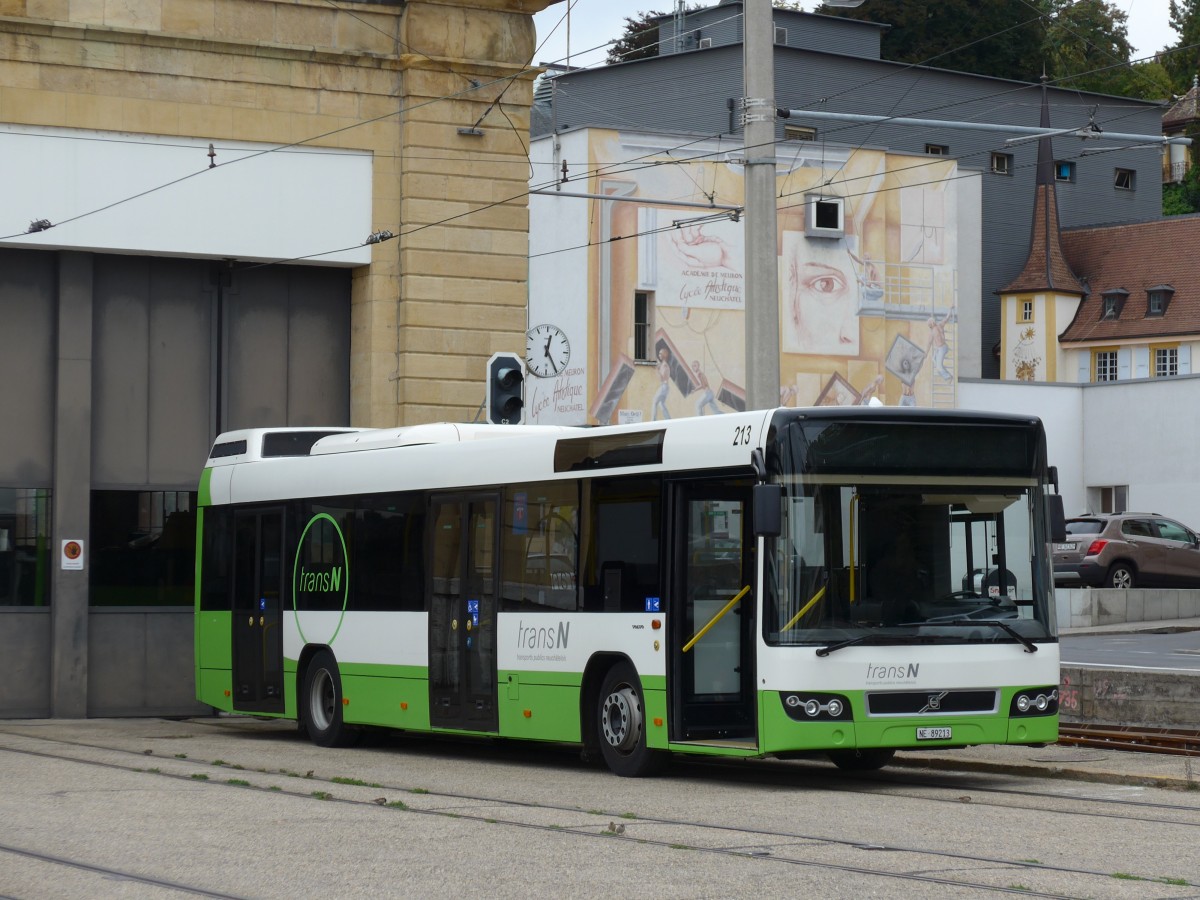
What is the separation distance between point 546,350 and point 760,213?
39.4ft

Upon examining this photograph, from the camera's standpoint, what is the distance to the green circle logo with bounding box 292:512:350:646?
18656 millimetres

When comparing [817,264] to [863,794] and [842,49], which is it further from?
[863,794]

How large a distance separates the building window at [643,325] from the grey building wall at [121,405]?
91.9 feet

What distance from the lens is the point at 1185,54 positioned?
96000mm

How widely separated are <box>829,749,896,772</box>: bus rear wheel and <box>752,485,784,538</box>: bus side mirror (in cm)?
252

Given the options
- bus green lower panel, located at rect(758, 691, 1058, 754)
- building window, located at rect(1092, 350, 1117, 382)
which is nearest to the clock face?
bus green lower panel, located at rect(758, 691, 1058, 754)

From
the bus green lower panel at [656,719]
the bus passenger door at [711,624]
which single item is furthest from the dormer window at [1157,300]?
A: the bus green lower panel at [656,719]

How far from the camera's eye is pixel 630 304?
52094 millimetres

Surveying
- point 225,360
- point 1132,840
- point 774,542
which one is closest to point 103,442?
point 225,360

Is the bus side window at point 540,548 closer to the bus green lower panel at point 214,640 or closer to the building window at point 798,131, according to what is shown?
the bus green lower panel at point 214,640

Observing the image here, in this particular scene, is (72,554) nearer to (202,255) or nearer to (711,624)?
(202,255)

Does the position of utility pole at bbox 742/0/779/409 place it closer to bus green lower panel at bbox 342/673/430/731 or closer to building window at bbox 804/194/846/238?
bus green lower panel at bbox 342/673/430/731

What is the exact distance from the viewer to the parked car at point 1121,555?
36.6 meters

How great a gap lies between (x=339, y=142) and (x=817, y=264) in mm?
32630
